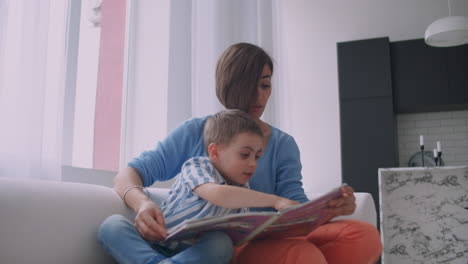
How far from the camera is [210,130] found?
151 cm

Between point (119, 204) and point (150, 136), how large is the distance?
1382 millimetres

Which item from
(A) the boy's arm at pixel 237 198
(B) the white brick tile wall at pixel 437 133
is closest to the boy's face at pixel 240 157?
(A) the boy's arm at pixel 237 198

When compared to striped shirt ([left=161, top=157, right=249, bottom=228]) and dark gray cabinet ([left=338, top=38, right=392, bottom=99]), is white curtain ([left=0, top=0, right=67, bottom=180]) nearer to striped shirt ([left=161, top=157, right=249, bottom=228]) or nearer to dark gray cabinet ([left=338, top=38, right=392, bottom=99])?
striped shirt ([left=161, top=157, right=249, bottom=228])

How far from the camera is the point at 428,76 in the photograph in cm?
491

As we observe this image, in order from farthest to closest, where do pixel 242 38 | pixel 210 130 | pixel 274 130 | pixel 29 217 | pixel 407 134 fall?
pixel 407 134 → pixel 242 38 → pixel 274 130 → pixel 210 130 → pixel 29 217

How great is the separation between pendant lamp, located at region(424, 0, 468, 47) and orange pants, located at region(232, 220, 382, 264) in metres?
2.99

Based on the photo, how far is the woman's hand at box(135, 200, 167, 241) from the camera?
1.19m

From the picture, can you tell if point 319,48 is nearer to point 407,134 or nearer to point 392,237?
point 407,134

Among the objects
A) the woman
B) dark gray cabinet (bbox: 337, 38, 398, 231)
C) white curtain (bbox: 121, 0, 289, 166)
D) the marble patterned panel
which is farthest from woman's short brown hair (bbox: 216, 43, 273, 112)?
dark gray cabinet (bbox: 337, 38, 398, 231)

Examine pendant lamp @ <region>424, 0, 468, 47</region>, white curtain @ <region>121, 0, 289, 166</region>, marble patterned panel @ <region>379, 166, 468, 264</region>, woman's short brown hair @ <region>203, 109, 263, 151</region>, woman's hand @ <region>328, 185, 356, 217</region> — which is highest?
pendant lamp @ <region>424, 0, 468, 47</region>

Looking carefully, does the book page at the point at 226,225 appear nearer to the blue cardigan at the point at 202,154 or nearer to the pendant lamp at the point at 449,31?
the blue cardigan at the point at 202,154

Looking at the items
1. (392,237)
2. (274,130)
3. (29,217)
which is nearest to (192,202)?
(29,217)

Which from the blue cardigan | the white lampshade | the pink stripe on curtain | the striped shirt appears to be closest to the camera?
the striped shirt

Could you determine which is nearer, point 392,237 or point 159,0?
point 159,0
